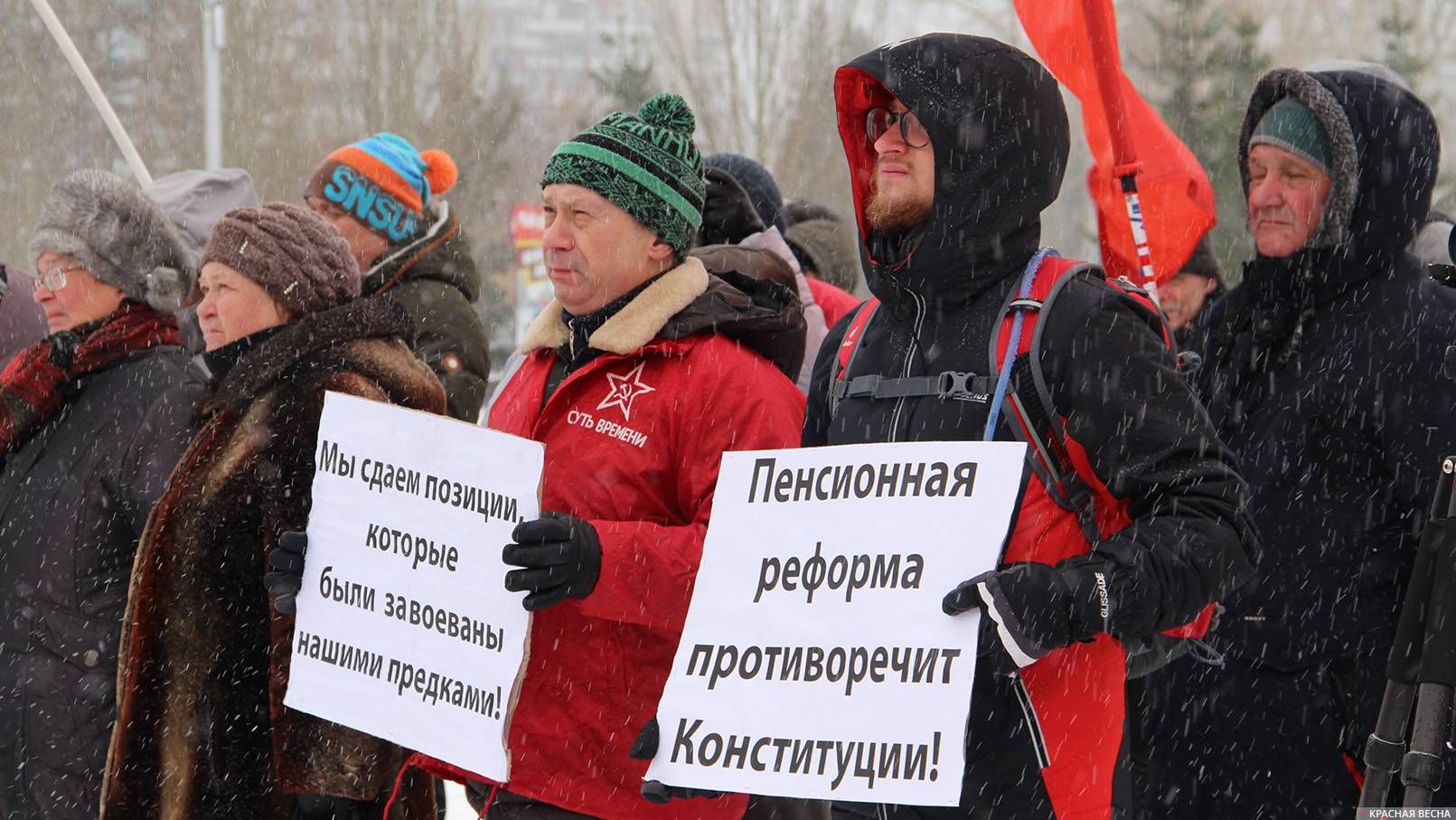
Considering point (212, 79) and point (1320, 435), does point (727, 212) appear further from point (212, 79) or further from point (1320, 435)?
point (212, 79)

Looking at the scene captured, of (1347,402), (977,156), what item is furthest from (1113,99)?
(977,156)

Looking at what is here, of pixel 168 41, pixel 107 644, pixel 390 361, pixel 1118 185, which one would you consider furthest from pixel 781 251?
pixel 168 41

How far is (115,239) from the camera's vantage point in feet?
15.5

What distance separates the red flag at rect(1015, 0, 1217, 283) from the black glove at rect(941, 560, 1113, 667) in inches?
79.5

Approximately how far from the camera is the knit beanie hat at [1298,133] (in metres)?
3.82

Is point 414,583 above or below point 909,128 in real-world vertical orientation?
below

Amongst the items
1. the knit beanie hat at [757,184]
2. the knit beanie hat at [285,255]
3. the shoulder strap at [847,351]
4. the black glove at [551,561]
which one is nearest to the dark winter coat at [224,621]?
the knit beanie hat at [285,255]

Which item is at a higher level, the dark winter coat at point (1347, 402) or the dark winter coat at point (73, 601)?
the dark winter coat at point (1347, 402)

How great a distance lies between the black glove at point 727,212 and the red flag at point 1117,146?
3.84 feet

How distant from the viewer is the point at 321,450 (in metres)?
3.59

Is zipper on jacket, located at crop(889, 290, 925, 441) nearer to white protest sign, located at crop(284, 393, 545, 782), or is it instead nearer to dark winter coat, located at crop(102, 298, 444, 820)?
white protest sign, located at crop(284, 393, 545, 782)

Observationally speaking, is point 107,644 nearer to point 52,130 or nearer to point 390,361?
point 390,361

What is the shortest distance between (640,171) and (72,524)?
196 centimetres

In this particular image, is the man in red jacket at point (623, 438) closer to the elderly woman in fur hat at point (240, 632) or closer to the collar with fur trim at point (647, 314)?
the collar with fur trim at point (647, 314)
